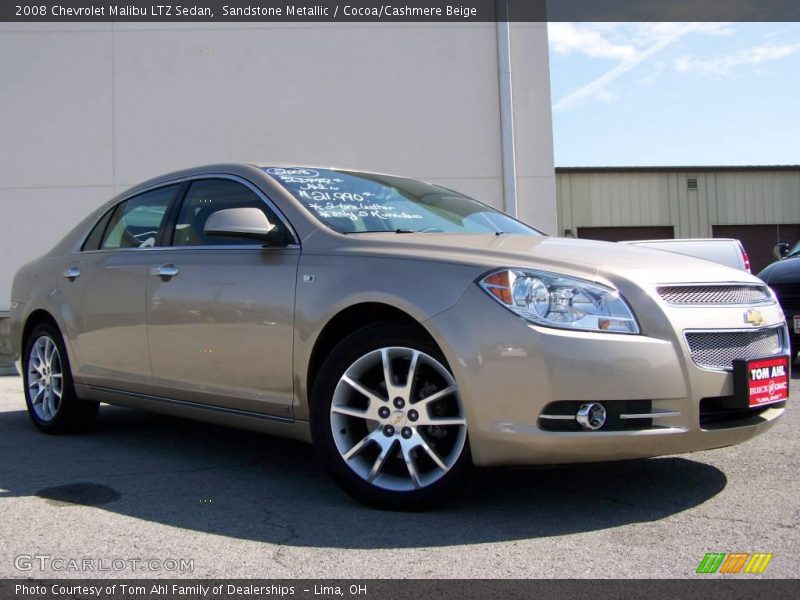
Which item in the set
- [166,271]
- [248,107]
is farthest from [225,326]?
[248,107]

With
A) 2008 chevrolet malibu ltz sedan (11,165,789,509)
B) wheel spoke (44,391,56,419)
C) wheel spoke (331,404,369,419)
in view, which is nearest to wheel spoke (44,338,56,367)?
wheel spoke (44,391,56,419)

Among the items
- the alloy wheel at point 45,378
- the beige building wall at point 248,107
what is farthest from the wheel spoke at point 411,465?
the beige building wall at point 248,107

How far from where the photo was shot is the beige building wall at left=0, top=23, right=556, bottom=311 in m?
12.1

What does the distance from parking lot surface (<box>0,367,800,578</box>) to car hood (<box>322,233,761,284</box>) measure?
0.95 m

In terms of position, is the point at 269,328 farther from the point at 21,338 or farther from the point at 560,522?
the point at 21,338

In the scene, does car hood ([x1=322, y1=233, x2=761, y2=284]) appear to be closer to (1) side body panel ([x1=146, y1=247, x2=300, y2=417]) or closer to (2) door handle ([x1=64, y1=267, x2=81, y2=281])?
(1) side body panel ([x1=146, y1=247, x2=300, y2=417])

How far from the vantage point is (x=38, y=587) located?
2.70 m

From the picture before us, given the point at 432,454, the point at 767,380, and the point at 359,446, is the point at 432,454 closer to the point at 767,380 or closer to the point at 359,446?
the point at 359,446

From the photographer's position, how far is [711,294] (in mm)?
3459

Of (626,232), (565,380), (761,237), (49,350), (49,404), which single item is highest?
A: (626,232)

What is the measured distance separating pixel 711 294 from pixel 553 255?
2.19 feet

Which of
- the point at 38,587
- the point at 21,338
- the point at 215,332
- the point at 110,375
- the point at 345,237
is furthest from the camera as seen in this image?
the point at 21,338

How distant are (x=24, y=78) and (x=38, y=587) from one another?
1112cm

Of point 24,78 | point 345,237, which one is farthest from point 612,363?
point 24,78
